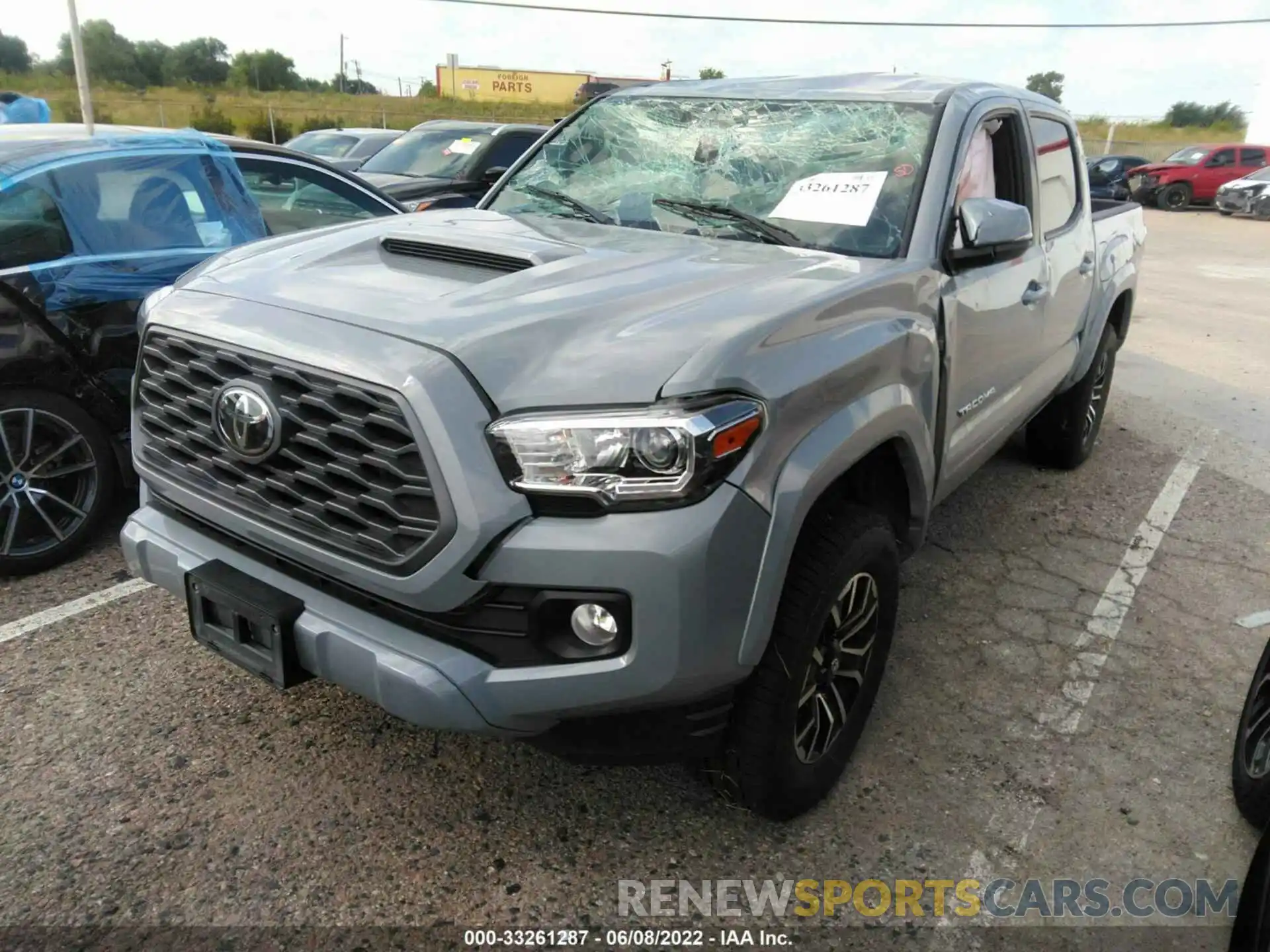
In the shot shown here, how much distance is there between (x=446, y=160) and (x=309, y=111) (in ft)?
109

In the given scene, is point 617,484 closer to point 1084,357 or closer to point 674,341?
point 674,341

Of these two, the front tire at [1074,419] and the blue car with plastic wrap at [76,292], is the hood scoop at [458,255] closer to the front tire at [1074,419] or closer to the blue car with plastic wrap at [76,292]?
the blue car with plastic wrap at [76,292]

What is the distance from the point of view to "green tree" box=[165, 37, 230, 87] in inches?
2286

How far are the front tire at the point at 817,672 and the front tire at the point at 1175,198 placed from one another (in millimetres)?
27298

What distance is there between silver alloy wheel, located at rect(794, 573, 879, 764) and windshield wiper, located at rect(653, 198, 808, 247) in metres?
1.06

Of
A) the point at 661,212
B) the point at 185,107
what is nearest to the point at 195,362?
the point at 661,212

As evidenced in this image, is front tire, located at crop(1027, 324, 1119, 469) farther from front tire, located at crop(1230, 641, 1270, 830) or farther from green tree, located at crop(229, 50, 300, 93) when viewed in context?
green tree, located at crop(229, 50, 300, 93)

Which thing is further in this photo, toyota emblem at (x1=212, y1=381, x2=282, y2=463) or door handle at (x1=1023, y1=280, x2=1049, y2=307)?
door handle at (x1=1023, y1=280, x2=1049, y2=307)

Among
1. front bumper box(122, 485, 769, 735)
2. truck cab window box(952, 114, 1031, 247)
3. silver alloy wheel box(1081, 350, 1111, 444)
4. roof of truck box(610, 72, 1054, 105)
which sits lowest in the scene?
silver alloy wheel box(1081, 350, 1111, 444)

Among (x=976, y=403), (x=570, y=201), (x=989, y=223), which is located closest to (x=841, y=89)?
(x=989, y=223)

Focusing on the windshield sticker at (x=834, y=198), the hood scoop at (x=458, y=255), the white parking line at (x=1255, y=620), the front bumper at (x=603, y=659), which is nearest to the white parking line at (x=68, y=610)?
the hood scoop at (x=458, y=255)

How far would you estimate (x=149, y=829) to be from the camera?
7.82 ft

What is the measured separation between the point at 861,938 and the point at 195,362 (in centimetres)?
204

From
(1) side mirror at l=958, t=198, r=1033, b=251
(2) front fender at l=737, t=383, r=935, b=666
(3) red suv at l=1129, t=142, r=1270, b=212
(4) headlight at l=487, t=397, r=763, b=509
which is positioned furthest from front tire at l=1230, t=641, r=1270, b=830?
(3) red suv at l=1129, t=142, r=1270, b=212
